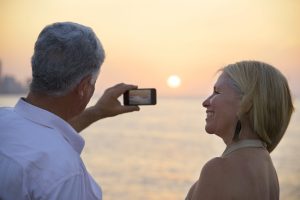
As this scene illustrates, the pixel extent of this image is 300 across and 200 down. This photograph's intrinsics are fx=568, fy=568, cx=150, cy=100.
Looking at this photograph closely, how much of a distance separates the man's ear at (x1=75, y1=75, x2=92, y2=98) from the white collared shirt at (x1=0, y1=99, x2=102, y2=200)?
151mm

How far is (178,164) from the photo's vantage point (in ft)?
84.6

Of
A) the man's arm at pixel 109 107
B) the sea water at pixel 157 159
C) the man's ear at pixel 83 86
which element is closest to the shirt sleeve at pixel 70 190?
the man's ear at pixel 83 86

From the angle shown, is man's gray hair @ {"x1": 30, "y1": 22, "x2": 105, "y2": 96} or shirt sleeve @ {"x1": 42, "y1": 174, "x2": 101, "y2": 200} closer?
shirt sleeve @ {"x1": 42, "y1": 174, "x2": 101, "y2": 200}

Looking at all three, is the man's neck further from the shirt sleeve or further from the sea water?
the sea water

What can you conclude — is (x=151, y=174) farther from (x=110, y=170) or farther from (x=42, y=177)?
(x=42, y=177)

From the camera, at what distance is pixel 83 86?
1.87 meters

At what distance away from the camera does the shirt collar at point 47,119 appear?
5.91ft

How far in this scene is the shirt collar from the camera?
1.80 metres

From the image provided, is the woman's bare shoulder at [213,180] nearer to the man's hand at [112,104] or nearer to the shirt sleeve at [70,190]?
the man's hand at [112,104]

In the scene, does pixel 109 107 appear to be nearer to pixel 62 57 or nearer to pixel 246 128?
pixel 246 128

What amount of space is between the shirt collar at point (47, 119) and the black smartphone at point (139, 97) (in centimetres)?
76

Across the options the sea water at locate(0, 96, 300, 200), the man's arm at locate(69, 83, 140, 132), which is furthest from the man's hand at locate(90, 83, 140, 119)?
the sea water at locate(0, 96, 300, 200)

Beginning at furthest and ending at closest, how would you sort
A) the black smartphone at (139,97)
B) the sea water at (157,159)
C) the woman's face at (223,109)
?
the sea water at (157,159) < the black smartphone at (139,97) < the woman's face at (223,109)

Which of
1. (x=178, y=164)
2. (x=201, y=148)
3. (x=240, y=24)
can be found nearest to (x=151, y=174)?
(x=178, y=164)
